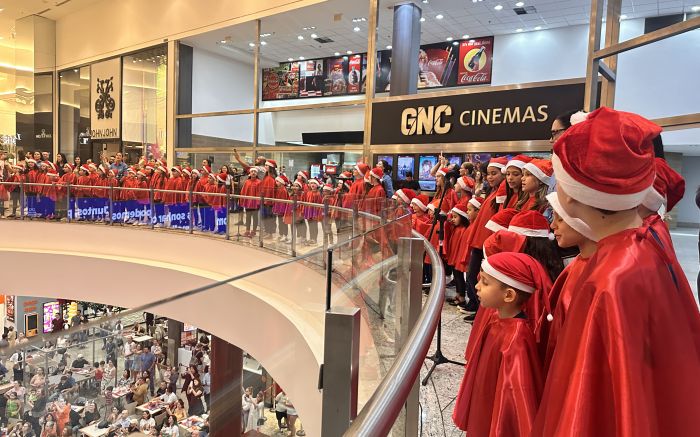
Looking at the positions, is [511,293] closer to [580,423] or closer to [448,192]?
[580,423]

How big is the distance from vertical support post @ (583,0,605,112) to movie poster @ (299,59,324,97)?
11.2 metres

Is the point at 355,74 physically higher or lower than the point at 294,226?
higher

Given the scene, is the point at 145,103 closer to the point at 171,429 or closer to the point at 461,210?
the point at 461,210

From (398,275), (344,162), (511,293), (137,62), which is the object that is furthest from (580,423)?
(137,62)

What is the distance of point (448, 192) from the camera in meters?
5.80

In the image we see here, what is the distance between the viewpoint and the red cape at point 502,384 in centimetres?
137

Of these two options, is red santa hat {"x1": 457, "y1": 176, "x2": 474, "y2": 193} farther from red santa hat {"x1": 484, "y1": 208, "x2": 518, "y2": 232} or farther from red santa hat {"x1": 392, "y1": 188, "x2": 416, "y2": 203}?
red santa hat {"x1": 484, "y1": 208, "x2": 518, "y2": 232}

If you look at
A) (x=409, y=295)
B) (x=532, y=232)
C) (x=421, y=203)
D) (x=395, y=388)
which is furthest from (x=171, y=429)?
(x=421, y=203)

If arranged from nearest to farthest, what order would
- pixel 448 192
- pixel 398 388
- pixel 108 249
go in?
pixel 398 388 → pixel 448 192 → pixel 108 249

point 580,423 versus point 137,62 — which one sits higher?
point 137,62

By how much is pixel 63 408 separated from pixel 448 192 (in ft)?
16.5

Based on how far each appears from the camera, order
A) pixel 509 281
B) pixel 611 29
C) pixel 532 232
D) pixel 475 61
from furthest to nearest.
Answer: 1. pixel 475 61
2. pixel 611 29
3. pixel 532 232
4. pixel 509 281

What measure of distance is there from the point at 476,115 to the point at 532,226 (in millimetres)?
7319

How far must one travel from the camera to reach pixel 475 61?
45.0 ft
